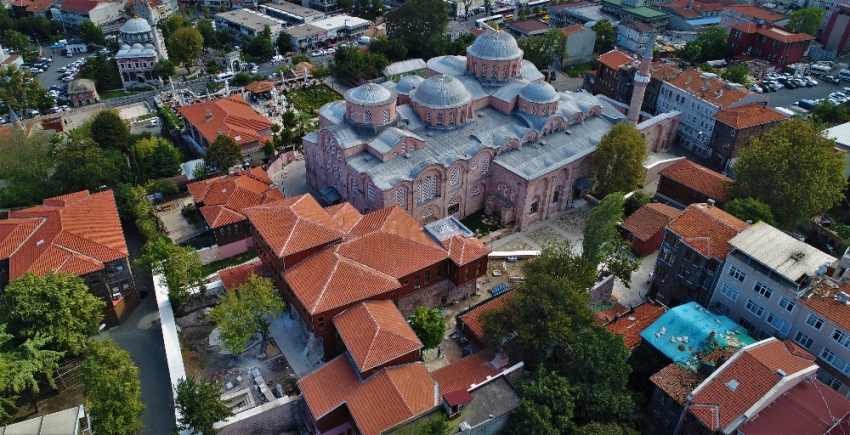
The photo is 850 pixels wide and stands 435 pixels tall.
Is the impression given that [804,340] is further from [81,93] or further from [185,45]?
[81,93]

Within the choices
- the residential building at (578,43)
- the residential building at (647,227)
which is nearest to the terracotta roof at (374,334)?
the residential building at (647,227)

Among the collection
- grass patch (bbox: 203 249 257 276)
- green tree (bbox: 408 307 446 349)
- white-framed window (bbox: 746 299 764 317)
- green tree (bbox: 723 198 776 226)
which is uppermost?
green tree (bbox: 723 198 776 226)

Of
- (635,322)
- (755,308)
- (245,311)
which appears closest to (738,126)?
(755,308)

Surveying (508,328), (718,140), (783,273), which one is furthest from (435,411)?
(718,140)

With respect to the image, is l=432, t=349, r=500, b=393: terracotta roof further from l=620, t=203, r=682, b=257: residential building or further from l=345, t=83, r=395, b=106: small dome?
l=345, t=83, r=395, b=106: small dome

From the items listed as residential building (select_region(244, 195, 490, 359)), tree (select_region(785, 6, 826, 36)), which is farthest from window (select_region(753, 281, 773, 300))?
tree (select_region(785, 6, 826, 36))
